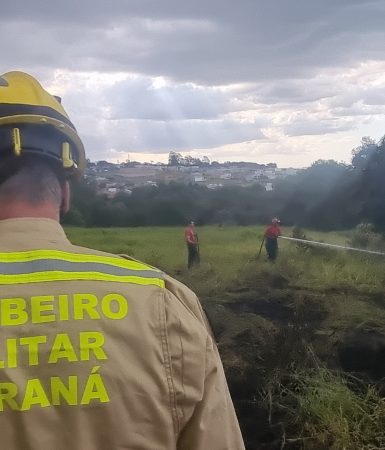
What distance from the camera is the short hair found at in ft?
4.46

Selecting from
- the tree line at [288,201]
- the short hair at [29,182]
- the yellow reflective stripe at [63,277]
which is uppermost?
the short hair at [29,182]

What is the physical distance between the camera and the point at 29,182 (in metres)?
1.37

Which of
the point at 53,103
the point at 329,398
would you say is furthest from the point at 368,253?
the point at 53,103

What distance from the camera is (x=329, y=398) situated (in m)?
4.44

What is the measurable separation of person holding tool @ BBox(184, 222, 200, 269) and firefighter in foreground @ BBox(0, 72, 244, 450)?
6108mm

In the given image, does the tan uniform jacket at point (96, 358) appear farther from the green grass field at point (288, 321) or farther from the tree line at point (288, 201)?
the tree line at point (288, 201)

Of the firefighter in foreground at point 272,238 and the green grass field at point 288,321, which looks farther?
the firefighter in foreground at point 272,238

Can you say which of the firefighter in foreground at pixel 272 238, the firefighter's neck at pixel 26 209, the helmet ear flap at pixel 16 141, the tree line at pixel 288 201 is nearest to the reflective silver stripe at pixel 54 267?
the firefighter's neck at pixel 26 209

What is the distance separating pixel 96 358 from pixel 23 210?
296mm

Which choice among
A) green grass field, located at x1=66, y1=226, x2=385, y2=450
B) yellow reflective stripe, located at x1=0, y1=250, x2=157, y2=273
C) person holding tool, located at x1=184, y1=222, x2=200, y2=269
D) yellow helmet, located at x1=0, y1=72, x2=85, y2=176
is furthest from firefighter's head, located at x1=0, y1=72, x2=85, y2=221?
person holding tool, located at x1=184, y1=222, x2=200, y2=269

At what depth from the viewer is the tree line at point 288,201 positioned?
24.7 ft

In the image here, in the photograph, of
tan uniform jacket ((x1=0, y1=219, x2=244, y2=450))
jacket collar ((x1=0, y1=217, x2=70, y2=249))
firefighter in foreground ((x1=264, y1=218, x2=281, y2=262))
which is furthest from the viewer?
firefighter in foreground ((x1=264, y1=218, x2=281, y2=262))

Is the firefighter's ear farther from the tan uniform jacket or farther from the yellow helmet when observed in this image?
the tan uniform jacket

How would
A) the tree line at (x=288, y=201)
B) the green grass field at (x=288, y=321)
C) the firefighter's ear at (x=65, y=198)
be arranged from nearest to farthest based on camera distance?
1. the firefighter's ear at (x=65, y=198)
2. the green grass field at (x=288, y=321)
3. the tree line at (x=288, y=201)
